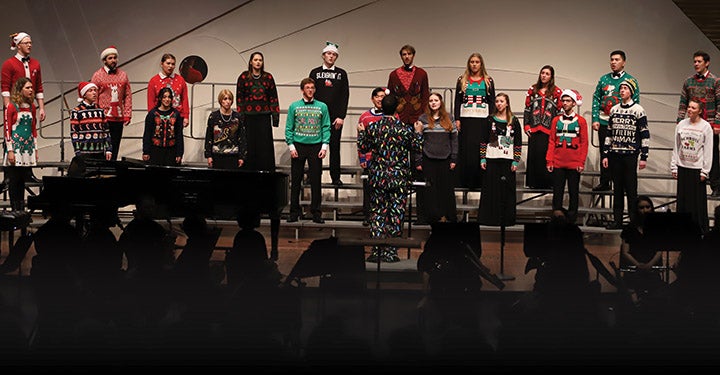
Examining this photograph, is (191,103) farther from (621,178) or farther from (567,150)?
(621,178)

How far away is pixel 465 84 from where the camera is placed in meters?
7.52

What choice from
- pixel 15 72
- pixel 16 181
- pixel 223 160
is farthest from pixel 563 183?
pixel 15 72

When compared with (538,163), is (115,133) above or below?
above

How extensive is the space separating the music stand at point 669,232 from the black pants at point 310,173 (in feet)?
8.69

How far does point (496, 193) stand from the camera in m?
7.26

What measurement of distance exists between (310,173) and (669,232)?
286 cm

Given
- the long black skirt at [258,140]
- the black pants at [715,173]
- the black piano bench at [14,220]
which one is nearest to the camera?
the black piano bench at [14,220]

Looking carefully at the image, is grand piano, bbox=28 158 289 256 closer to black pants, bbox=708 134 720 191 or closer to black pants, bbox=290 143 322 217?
black pants, bbox=290 143 322 217

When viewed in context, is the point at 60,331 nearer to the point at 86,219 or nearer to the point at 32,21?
the point at 86,219

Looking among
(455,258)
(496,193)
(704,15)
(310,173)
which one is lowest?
(455,258)

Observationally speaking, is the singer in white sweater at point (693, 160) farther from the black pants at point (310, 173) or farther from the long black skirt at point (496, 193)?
the black pants at point (310, 173)

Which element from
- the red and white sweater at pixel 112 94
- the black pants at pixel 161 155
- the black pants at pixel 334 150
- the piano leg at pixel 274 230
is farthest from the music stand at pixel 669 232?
the red and white sweater at pixel 112 94

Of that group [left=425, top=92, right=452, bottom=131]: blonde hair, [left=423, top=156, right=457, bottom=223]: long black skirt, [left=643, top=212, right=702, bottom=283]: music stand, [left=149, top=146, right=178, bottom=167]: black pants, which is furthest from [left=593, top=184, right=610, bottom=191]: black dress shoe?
[left=149, top=146, right=178, bottom=167]: black pants

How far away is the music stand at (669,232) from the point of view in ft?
18.2
